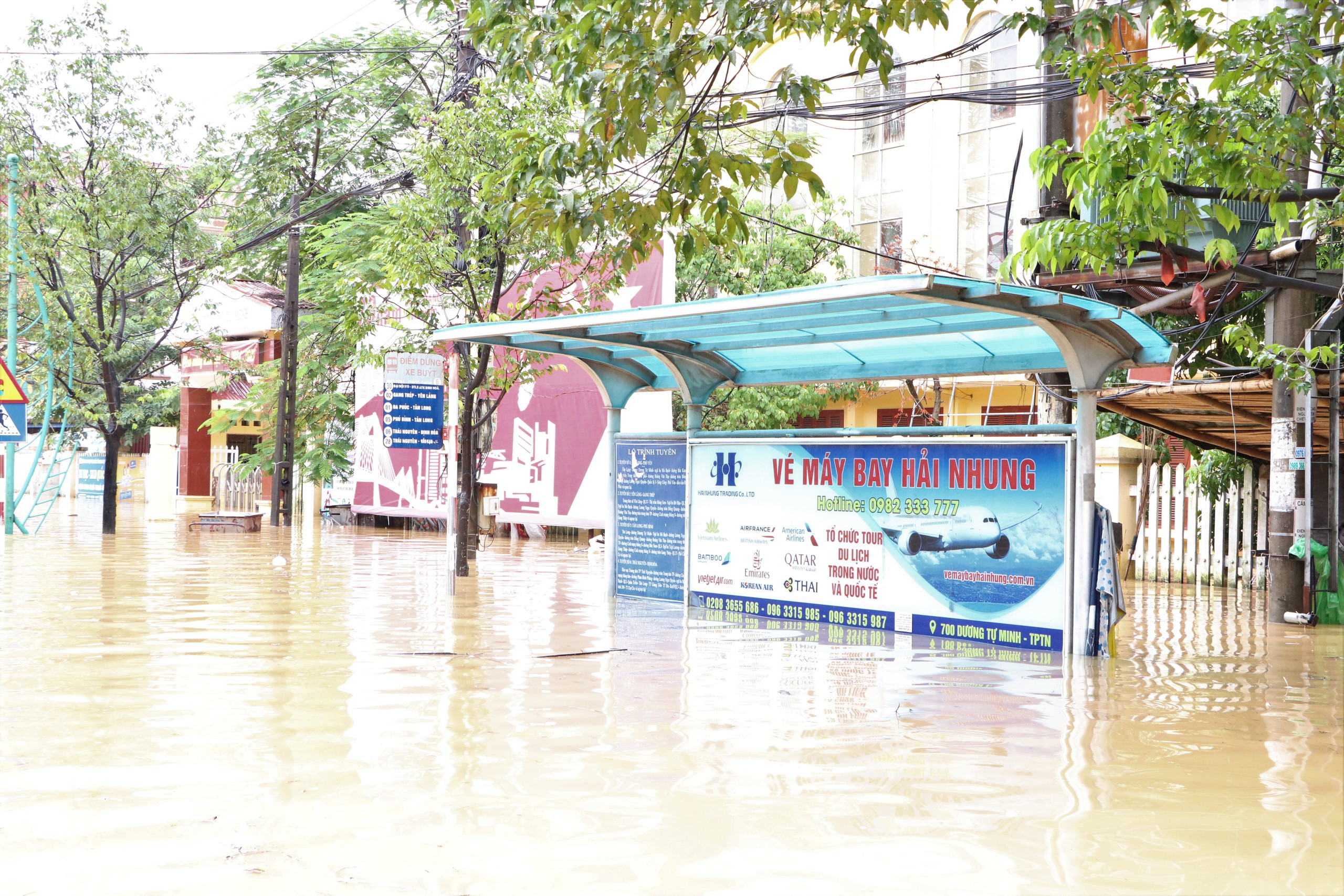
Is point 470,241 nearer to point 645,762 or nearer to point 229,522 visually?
point 645,762

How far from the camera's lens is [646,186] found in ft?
83.7

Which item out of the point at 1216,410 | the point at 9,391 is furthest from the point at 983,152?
the point at 9,391

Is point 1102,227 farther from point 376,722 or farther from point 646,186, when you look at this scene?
point 646,186

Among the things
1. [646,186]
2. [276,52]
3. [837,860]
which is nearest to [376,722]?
[837,860]

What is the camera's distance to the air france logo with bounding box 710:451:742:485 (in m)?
12.7

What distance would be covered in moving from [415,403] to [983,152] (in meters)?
15.7

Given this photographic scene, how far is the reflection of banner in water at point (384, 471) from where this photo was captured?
3017 centimetres

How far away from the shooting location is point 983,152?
2644cm

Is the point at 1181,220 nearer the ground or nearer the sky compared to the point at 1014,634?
nearer the sky

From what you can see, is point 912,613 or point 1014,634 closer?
point 1014,634

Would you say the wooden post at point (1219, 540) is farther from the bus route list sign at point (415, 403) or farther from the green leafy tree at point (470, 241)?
the bus route list sign at point (415, 403)

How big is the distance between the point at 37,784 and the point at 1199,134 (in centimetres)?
710

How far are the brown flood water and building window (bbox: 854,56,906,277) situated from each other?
17470 millimetres

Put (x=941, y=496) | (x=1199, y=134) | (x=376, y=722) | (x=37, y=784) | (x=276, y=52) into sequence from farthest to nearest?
(x=276, y=52)
(x=941, y=496)
(x=1199, y=134)
(x=376, y=722)
(x=37, y=784)
